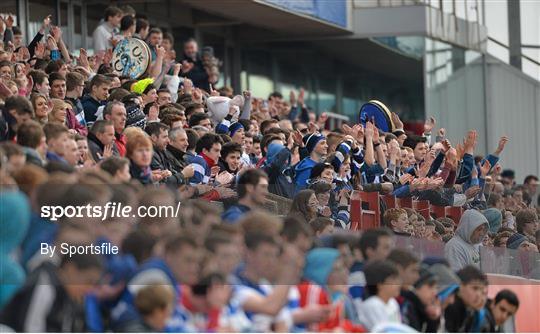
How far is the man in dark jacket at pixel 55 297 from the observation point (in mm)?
7426

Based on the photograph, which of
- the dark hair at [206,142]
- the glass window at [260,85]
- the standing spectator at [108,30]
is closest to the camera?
the dark hair at [206,142]

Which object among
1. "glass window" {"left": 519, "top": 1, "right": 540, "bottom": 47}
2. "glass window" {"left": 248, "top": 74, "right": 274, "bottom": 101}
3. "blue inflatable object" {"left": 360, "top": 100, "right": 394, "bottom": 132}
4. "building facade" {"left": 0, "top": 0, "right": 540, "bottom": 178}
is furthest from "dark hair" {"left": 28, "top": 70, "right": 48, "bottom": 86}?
"glass window" {"left": 519, "top": 1, "right": 540, "bottom": 47}

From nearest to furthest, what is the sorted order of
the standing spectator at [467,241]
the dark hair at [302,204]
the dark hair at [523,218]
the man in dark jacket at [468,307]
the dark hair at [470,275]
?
the man in dark jacket at [468,307] → the dark hair at [470,275] → the dark hair at [302,204] → the standing spectator at [467,241] → the dark hair at [523,218]

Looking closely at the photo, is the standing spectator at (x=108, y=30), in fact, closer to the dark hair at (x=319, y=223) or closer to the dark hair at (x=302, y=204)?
the dark hair at (x=302, y=204)

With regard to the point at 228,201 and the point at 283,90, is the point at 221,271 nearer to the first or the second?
the point at 228,201

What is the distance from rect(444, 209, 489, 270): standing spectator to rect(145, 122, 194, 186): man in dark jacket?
2.03m

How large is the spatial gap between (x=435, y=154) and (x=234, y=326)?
24.8 feet

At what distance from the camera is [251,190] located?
31.9ft

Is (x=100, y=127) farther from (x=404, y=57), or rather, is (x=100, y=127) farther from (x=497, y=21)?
(x=497, y=21)

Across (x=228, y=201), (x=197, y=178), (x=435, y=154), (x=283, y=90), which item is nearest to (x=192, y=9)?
(x=283, y=90)

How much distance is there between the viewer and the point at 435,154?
15.3 meters

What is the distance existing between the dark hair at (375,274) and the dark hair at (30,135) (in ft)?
7.32

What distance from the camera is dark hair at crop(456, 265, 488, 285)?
9.96 meters

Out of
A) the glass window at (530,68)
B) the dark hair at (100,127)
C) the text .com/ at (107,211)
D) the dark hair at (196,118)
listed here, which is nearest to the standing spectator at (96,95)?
the dark hair at (196,118)
